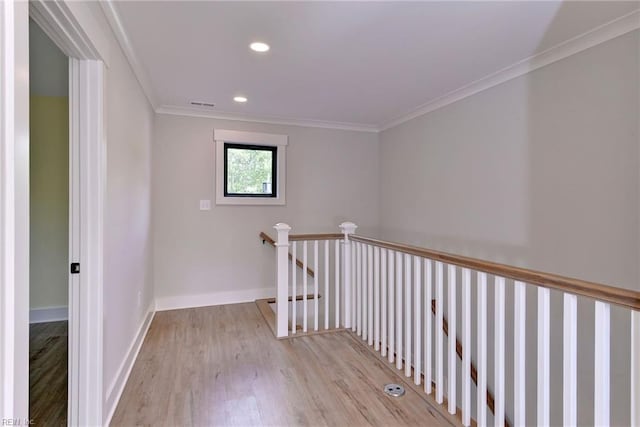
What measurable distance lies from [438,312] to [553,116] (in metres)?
1.69

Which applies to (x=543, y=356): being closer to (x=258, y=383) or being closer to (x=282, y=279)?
(x=258, y=383)

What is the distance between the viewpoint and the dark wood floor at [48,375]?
5.96 ft

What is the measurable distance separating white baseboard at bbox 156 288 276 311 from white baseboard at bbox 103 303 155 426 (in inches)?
26.8

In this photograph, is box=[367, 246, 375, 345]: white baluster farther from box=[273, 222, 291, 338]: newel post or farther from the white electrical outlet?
the white electrical outlet

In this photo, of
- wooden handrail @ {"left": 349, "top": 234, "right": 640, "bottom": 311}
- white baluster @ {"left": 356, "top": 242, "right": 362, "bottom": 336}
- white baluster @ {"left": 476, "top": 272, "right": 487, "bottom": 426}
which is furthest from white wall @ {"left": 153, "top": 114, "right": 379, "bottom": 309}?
white baluster @ {"left": 476, "top": 272, "right": 487, "bottom": 426}

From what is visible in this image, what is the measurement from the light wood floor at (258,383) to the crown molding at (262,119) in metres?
2.34

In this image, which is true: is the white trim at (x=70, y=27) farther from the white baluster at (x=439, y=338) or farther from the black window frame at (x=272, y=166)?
the black window frame at (x=272, y=166)

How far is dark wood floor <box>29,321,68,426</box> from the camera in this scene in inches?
71.6

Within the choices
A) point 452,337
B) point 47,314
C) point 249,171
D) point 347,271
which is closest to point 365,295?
point 347,271

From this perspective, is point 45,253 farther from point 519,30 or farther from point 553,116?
point 553,116

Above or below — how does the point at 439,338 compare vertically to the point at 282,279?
below

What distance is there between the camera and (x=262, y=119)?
4.02 meters

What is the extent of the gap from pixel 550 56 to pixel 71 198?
126 inches

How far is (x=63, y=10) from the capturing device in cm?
124
